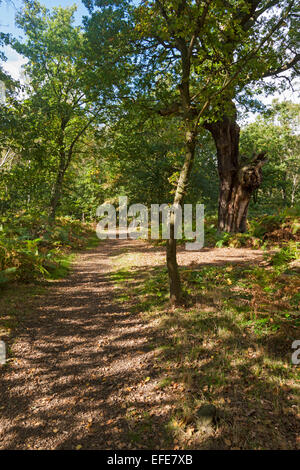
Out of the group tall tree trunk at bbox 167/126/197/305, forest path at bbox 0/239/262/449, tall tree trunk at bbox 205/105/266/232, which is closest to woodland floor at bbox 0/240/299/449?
forest path at bbox 0/239/262/449

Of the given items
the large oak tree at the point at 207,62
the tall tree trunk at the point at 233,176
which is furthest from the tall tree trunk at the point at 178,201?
the tall tree trunk at the point at 233,176

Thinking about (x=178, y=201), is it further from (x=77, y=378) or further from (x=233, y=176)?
(x=233, y=176)

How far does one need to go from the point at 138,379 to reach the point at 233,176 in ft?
31.0

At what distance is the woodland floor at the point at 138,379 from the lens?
8.77 ft

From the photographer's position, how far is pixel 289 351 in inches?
141

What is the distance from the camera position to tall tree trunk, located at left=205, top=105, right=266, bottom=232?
1066 centimetres

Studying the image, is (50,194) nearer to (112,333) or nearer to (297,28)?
(112,333)

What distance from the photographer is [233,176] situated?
1110cm

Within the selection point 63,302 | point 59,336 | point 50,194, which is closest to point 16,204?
point 50,194

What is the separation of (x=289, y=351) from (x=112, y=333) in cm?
293

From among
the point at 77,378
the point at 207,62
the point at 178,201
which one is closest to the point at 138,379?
the point at 77,378

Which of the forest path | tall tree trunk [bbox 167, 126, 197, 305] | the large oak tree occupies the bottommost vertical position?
the forest path

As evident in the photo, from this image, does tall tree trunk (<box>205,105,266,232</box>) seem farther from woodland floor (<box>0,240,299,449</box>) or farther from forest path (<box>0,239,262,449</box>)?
forest path (<box>0,239,262,449</box>)

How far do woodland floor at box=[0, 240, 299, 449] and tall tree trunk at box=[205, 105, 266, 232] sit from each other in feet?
21.2
